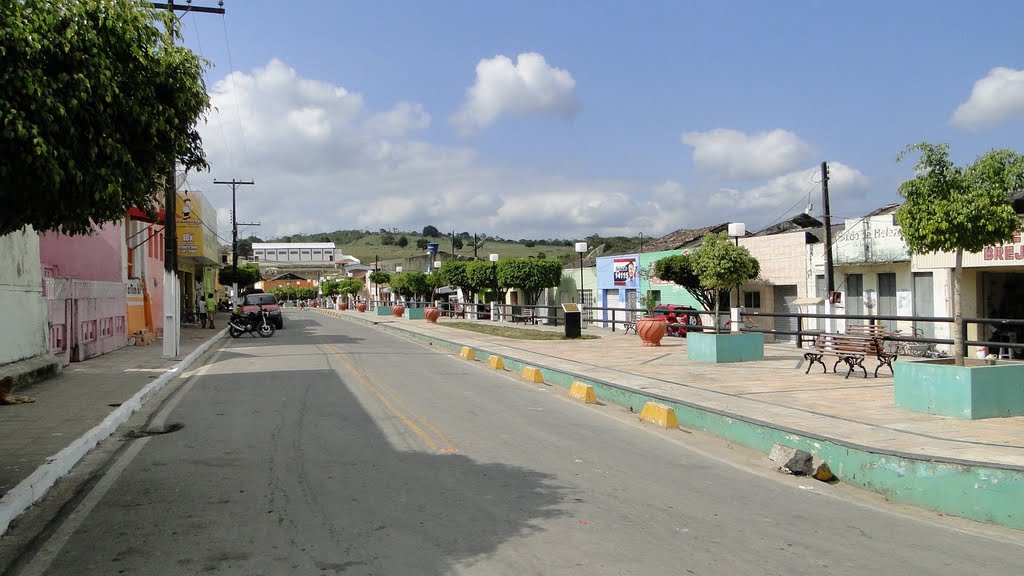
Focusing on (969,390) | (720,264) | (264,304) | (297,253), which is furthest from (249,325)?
(297,253)

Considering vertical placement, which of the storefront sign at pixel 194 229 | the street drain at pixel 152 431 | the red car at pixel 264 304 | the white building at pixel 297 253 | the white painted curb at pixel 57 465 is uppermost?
the white building at pixel 297 253

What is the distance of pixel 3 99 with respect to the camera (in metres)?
4.95

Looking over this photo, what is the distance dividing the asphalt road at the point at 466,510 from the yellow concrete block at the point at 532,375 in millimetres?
4629

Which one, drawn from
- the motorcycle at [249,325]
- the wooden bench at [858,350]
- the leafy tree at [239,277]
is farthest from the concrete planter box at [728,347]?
the leafy tree at [239,277]

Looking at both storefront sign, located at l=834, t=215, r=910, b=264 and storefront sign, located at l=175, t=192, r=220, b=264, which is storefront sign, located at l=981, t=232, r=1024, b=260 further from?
storefront sign, located at l=175, t=192, r=220, b=264

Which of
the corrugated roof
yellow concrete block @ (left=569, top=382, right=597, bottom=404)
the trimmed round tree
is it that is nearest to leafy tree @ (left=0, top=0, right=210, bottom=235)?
yellow concrete block @ (left=569, top=382, right=597, bottom=404)

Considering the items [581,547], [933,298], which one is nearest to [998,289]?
[933,298]

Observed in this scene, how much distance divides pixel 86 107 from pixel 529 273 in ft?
134

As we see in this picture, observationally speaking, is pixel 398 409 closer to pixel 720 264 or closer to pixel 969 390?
pixel 969 390

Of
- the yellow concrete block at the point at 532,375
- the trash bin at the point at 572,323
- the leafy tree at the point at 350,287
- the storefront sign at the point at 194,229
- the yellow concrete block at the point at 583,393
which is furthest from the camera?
the leafy tree at the point at 350,287

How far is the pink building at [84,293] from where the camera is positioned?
17.5m

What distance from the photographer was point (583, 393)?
41.5ft

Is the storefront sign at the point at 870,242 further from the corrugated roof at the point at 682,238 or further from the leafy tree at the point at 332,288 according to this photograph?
the leafy tree at the point at 332,288

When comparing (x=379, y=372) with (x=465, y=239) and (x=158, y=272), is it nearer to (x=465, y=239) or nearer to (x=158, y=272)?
(x=158, y=272)
